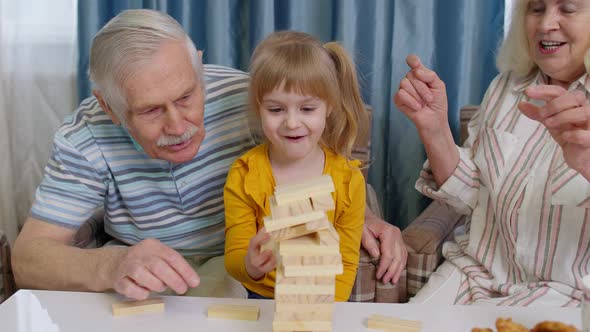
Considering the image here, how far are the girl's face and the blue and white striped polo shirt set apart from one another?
30 centimetres

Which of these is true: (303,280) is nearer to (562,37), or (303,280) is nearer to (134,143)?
(134,143)

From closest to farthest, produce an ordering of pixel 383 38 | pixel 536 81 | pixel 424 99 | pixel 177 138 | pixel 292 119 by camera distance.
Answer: pixel 292 119, pixel 177 138, pixel 424 99, pixel 536 81, pixel 383 38

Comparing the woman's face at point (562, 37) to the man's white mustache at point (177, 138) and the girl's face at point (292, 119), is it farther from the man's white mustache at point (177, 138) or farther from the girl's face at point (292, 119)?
the man's white mustache at point (177, 138)

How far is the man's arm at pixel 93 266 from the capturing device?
122cm

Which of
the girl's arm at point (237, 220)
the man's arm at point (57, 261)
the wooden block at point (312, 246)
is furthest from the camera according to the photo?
the girl's arm at point (237, 220)

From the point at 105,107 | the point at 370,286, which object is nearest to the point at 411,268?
the point at 370,286

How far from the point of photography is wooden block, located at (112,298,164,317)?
1.18 metres

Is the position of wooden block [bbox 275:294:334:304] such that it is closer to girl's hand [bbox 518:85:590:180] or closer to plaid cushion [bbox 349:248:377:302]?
girl's hand [bbox 518:85:590:180]

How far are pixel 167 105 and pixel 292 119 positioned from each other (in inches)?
11.4

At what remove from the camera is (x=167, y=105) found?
143 cm

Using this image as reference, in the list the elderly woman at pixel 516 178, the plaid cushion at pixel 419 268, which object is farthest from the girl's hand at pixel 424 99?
the plaid cushion at pixel 419 268

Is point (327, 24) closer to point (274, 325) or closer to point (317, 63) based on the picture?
point (317, 63)

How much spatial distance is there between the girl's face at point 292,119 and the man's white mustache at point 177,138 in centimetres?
17

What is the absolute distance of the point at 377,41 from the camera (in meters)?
2.25
